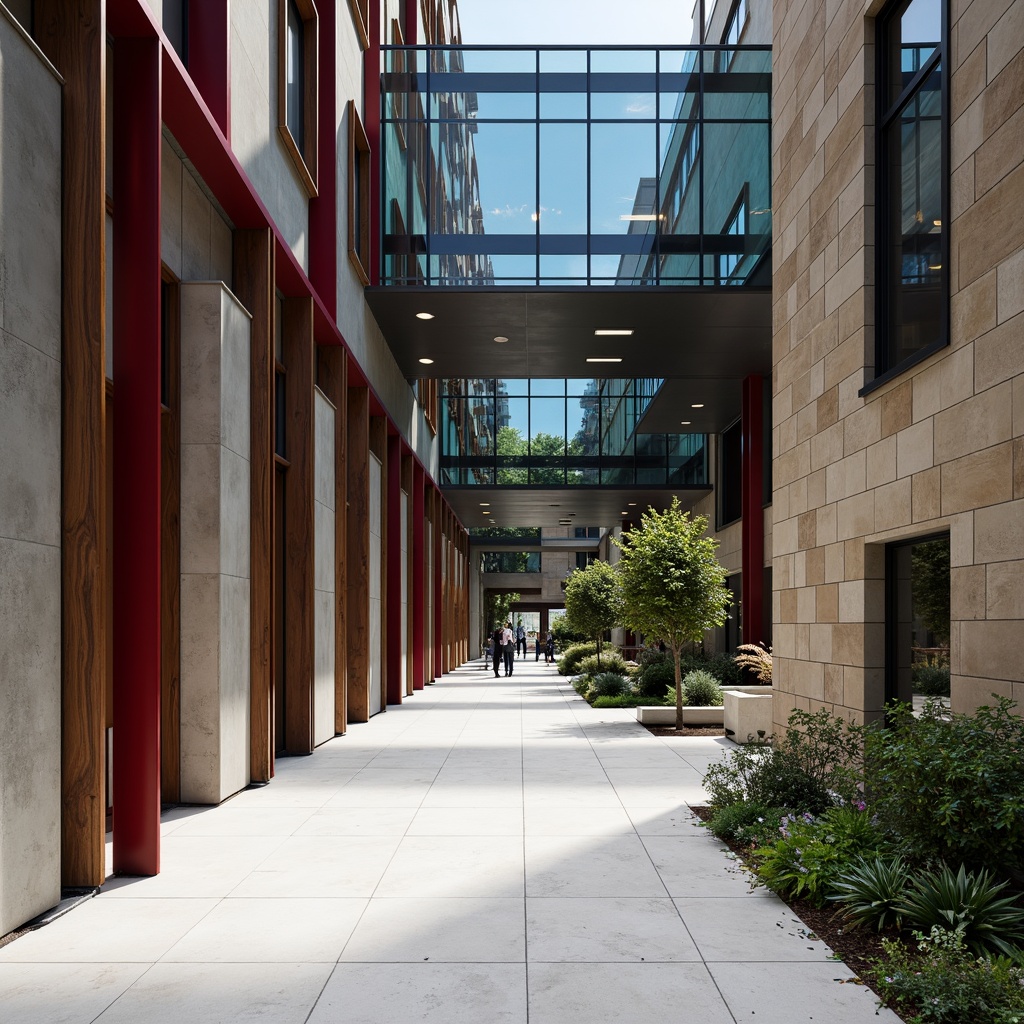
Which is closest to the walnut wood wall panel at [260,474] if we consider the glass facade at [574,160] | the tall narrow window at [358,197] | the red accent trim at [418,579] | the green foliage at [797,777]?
the green foliage at [797,777]

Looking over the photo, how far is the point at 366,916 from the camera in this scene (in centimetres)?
634

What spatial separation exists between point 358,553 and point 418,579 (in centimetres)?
897

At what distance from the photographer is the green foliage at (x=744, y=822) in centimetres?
791

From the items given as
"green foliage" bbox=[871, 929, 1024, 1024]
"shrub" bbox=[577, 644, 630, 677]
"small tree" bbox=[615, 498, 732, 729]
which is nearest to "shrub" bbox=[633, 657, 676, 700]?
"small tree" bbox=[615, 498, 732, 729]

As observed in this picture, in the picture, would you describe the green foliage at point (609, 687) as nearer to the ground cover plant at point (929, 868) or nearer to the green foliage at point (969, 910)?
the ground cover plant at point (929, 868)

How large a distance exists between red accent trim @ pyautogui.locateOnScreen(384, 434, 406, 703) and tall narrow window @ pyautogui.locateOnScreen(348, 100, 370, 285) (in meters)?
5.41

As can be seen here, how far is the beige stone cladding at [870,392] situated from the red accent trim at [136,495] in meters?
5.96

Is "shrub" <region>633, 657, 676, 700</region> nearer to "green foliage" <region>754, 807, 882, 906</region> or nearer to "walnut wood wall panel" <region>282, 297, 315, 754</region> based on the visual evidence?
"walnut wood wall panel" <region>282, 297, 315, 754</region>

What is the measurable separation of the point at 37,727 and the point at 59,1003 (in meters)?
1.69

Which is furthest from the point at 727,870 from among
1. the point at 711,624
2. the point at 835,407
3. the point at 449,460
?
the point at 449,460

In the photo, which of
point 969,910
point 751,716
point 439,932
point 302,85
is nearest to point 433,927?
point 439,932

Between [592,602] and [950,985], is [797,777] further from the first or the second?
[592,602]

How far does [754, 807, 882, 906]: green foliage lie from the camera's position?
6.52 m

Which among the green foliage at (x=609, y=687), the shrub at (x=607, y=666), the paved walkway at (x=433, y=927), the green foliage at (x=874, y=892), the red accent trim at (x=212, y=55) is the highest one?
the red accent trim at (x=212, y=55)
